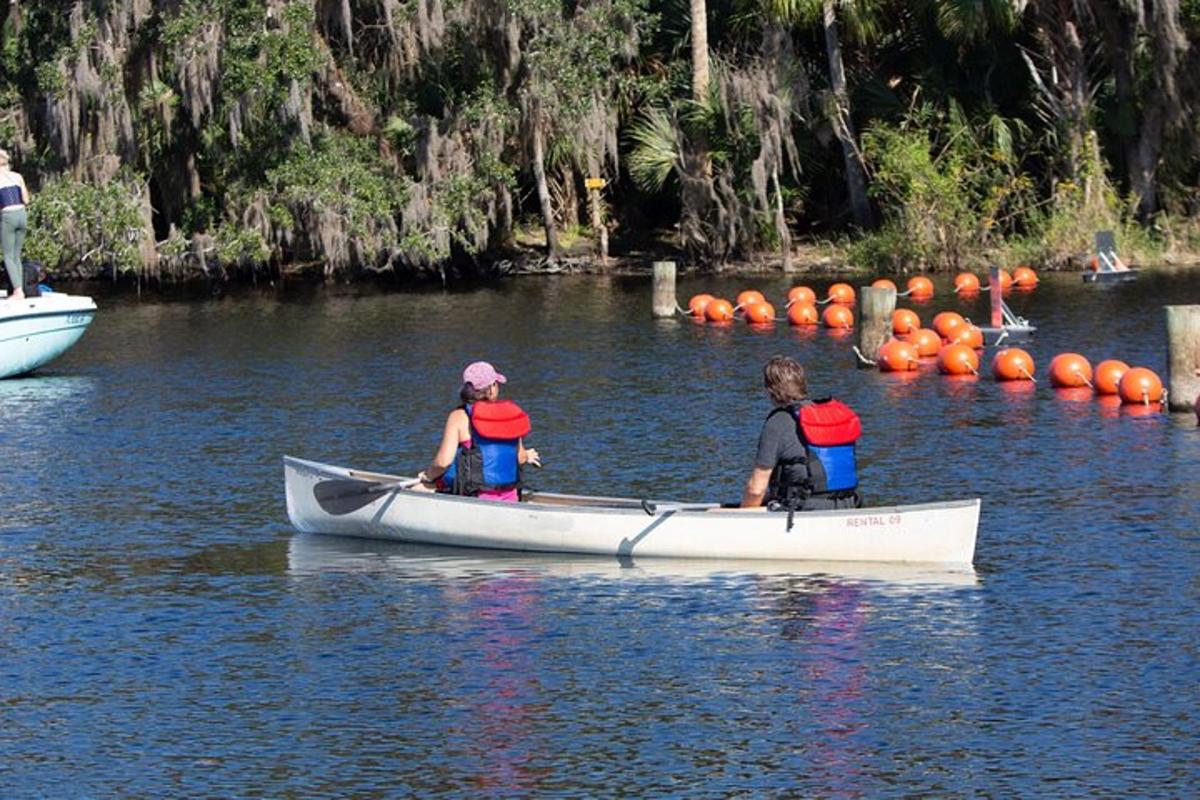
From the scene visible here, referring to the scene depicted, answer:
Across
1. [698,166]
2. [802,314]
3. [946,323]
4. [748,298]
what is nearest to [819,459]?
[946,323]

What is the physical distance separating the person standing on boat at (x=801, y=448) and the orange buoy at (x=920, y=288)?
79.7 ft

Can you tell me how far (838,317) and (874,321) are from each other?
569cm

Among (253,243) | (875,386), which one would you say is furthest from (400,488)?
(253,243)

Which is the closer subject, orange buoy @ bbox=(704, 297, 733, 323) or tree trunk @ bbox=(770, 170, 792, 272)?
orange buoy @ bbox=(704, 297, 733, 323)

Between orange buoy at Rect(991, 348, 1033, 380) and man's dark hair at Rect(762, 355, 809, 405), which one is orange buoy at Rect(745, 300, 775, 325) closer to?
orange buoy at Rect(991, 348, 1033, 380)

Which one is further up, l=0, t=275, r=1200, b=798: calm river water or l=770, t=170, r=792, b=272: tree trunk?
l=770, t=170, r=792, b=272: tree trunk

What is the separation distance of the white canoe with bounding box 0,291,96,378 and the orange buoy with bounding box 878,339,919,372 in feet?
38.0

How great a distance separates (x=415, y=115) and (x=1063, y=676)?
36046mm

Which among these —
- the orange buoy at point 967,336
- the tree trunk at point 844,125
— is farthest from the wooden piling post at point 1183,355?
the tree trunk at point 844,125

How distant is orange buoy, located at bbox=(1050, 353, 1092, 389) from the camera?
99.5 feet

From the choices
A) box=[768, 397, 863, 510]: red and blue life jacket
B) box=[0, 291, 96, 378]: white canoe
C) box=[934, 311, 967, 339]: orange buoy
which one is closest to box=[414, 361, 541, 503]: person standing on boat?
box=[768, 397, 863, 510]: red and blue life jacket

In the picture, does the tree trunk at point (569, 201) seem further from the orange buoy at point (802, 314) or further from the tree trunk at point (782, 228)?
the orange buoy at point (802, 314)

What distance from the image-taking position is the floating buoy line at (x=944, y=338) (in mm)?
29422

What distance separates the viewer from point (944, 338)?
35500 mm
